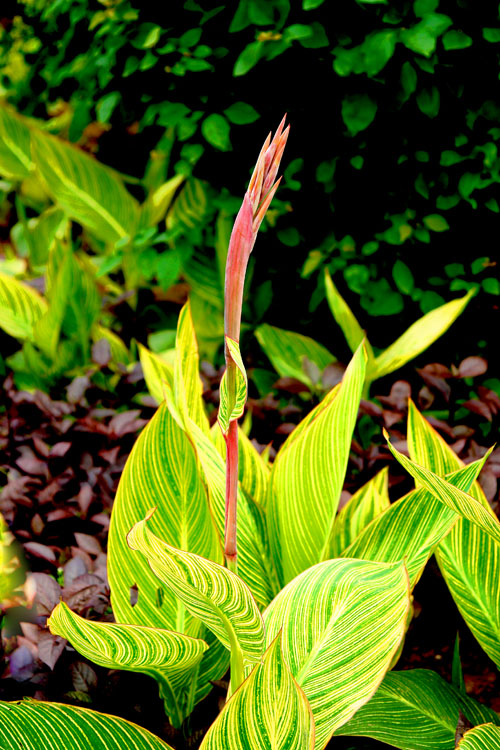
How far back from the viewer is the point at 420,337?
6.67 feet

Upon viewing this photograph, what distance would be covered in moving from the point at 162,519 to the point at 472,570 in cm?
55

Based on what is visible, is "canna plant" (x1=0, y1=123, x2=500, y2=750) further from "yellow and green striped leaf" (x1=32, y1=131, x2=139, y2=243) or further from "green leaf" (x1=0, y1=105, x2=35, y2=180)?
"green leaf" (x1=0, y1=105, x2=35, y2=180)

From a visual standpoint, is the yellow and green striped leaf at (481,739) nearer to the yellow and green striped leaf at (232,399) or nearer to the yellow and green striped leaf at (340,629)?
the yellow and green striped leaf at (340,629)

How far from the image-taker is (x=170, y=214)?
2555 millimetres

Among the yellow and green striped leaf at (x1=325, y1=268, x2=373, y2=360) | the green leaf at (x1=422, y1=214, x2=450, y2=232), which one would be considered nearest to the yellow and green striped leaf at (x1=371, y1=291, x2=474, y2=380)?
the yellow and green striped leaf at (x1=325, y1=268, x2=373, y2=360)

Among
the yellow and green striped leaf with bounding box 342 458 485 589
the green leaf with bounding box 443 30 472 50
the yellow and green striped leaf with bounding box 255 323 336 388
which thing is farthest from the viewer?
the yellow and green striped leaf with bounding box 255 323 336 388

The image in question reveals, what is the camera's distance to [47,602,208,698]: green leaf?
0.87 metres

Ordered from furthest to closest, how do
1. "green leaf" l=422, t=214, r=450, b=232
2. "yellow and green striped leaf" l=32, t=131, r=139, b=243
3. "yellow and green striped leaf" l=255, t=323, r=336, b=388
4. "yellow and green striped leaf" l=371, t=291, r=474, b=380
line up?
1. "yellow and green striped leaf" l=32, t=131, r=139, b=243
2. "yellow and green striped leaf" l=255, t=323, r=336, b=388
3. "green leaf" l=422, t=214, r=450, b=232
4. "yellow and green striped leaf" l=371, t=291, r=474, b=380

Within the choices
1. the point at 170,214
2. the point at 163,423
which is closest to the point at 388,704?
the point at 163,423

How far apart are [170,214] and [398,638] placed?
A: 6.57 feet

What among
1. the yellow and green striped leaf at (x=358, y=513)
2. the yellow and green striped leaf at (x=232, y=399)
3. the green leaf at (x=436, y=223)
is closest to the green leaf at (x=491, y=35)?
the green leaf at (x=436, y=223)

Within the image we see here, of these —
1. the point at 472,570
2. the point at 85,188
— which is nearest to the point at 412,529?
the point at 472,570

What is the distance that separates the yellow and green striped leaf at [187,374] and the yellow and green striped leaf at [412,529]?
1.18 feet

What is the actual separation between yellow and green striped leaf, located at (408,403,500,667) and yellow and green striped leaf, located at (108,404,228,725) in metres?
0.39
